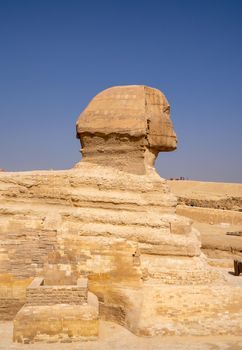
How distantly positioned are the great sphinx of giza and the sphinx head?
0.03m

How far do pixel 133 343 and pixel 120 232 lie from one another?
8.98 feet

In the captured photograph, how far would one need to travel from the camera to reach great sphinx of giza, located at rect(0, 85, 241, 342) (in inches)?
363

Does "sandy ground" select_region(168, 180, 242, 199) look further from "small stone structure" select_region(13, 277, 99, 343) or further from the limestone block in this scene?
the limestone block

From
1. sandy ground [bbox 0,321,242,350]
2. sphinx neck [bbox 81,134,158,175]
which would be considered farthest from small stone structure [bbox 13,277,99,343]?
sphinx neck [bbox 81,134,158,175]

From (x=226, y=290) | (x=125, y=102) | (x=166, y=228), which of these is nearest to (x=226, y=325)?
(x=226, y=290)

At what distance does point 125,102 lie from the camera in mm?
11547

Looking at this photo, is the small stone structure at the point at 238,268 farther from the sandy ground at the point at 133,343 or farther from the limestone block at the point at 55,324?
the limestone block at the point at 55,324

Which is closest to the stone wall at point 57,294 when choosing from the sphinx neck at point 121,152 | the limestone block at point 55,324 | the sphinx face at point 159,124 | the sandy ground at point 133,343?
the limestone block at point 55,324

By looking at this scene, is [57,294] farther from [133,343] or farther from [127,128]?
[127,128]

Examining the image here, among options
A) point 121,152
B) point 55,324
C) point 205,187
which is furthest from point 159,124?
A: point 205,187

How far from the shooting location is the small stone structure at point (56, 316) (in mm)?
8375

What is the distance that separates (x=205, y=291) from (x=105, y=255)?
254 centimetres

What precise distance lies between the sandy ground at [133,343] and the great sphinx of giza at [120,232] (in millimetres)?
235

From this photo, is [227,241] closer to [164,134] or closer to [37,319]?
[164,134]
